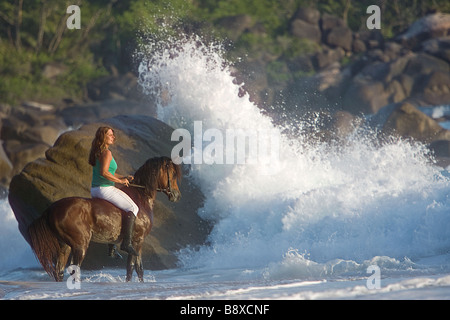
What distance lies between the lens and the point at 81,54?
43469 mm

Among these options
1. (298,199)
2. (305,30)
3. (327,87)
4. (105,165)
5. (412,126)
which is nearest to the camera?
(105,165)

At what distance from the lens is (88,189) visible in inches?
403

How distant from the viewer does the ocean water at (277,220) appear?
6.80m

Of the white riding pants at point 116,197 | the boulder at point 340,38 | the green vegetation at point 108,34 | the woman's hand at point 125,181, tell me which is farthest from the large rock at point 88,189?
the boulder at point 340,38

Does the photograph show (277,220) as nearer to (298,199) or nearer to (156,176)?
(298,199)

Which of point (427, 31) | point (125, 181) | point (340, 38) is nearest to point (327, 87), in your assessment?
point (427, 31)

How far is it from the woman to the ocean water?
0.67 meters

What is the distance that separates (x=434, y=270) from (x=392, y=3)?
41.6 metres

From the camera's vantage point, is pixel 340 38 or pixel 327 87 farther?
pixel 340 38

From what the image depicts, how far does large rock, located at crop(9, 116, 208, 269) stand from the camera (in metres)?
9.84

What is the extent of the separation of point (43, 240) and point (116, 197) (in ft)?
3.13

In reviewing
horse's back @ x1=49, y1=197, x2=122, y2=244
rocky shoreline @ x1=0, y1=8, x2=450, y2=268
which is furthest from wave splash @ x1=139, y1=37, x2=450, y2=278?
horse's back @ x1=49, y1=197, x2=122, y2=244

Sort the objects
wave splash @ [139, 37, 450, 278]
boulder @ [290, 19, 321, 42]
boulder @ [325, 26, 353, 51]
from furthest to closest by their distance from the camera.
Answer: boulder @ [290, 19, 321, 42] < boulder @ [325, 26, 353, 51] < wave splash @ [139, 37, 450, 278]

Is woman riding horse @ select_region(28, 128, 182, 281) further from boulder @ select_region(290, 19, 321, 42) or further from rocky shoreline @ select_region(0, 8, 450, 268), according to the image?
boulder @ select_region(290, 19, 321, 42)
